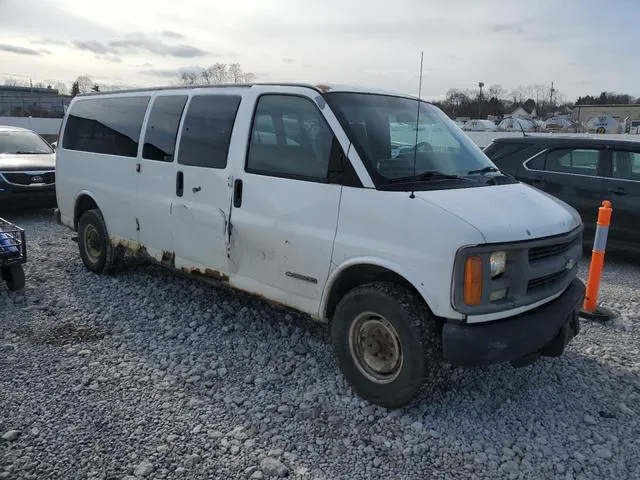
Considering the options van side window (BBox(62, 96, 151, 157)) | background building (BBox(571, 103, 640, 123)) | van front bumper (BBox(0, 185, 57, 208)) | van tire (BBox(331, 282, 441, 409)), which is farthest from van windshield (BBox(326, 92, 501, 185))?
background building (BBox(571, 103, 640, 123))

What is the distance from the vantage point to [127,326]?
484cm

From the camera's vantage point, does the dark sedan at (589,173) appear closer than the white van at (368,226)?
No

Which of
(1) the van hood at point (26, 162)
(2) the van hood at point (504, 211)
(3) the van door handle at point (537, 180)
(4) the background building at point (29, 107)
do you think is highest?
(4) the background building at point (29, 107)

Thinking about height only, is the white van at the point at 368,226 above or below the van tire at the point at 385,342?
above

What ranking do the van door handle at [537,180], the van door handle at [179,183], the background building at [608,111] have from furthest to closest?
the background building at [608,111] < the van door handle at [537,180] < the van door handle at [179,183]

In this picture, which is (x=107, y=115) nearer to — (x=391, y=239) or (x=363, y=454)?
(x=391, y=239)

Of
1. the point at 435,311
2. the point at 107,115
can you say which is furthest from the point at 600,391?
the point at 107,115

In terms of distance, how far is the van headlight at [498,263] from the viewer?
10.2ft

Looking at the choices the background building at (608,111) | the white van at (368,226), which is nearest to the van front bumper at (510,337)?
the white van at (368,226)

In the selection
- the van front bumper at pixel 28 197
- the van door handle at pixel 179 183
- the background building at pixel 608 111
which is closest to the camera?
the van door handle at pixel 179 183

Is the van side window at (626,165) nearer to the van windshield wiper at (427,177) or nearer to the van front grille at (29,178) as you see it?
the van windshield wiper at (427,177)

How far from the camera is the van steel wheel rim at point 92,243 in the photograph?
20.4ft

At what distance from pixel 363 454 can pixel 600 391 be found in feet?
6.27

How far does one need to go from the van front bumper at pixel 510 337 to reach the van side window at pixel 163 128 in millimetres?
3071
